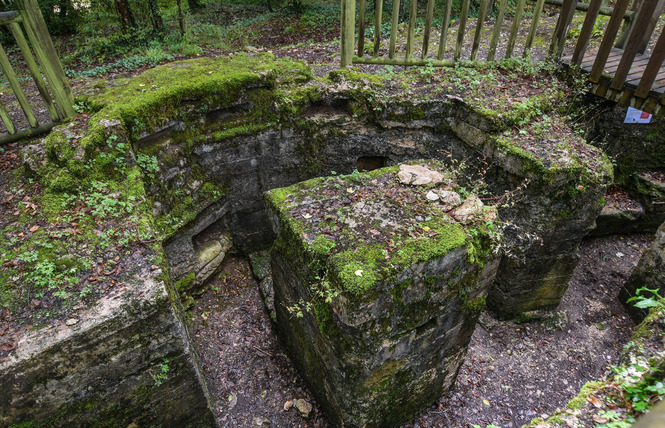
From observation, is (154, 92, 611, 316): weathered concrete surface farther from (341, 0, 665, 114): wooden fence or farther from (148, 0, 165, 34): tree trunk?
(148, 0, 165, 34): tree trunk

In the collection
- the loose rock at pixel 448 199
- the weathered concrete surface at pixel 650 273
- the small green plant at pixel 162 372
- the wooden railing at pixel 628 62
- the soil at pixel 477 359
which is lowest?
the soil at pixel 477 359

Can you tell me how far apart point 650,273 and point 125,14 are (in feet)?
41.7

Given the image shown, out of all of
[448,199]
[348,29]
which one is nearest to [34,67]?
[348,29]

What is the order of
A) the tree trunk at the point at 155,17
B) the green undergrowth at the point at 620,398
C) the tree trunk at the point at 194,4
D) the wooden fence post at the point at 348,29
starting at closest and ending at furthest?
the green undergrowth at the point at 620,398 → the wooden fence post at the point at 348,29 → the tree trunk at the point at 155,17 → the tree trunk at the point at 194,4

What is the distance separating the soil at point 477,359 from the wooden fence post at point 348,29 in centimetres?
421

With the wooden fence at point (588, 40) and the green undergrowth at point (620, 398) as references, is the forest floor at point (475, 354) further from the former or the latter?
the green undergrowth at point (620, 398)

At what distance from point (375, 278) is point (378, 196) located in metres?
1.19

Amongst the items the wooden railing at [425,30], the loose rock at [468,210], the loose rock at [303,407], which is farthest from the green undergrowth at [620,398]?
the wooden railing at [425,30]

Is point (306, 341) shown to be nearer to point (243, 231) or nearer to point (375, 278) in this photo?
point (375, 278)

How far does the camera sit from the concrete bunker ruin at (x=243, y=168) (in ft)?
10.6

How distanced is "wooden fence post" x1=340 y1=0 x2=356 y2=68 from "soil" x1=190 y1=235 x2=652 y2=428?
4.21m

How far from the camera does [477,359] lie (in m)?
5.35

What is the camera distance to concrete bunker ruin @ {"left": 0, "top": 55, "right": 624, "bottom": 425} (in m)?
3.22

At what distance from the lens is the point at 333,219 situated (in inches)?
145
